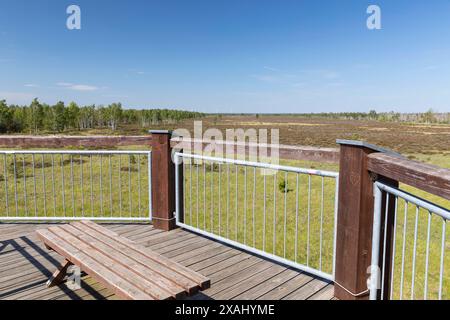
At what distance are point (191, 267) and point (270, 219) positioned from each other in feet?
26.9

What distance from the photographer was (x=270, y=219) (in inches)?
429

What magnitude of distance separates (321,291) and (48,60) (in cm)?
4513

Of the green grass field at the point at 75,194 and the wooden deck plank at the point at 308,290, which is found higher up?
the wooden deck plank at the point at 308,290

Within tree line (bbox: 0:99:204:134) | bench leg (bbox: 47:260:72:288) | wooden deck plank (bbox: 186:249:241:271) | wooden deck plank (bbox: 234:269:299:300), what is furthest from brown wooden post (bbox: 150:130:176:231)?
tree line (bbox: 0:99:204:134)

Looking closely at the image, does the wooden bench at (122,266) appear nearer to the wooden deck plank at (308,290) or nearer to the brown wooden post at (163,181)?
the wooden deck plank at (308,290)

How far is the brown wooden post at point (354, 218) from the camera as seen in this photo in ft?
6.85

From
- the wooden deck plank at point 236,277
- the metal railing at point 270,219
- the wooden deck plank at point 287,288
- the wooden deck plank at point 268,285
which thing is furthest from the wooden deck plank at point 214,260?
the wooden deck plank at point 287,288

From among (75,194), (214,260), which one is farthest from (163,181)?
(75,194)

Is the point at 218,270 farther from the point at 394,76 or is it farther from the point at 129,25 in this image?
the point at 394,76

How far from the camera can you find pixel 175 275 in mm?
1875

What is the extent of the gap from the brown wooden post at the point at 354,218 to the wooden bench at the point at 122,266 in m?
1.06

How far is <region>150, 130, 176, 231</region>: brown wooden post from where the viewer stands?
377 centimetres

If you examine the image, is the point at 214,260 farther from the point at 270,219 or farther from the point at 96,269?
the point at 270,219

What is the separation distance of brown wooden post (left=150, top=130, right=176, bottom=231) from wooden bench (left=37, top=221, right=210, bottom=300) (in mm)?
1193
